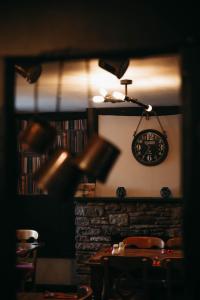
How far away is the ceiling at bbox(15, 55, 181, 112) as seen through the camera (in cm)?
420

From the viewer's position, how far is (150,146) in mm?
6938

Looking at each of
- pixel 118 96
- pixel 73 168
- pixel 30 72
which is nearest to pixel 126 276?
→ pixel 118 96

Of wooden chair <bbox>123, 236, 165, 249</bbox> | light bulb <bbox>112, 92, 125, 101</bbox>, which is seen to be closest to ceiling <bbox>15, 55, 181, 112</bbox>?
light bulb <bbox>112, 92, 125, 101</bbox>

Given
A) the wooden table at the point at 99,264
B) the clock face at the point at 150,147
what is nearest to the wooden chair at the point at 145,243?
the wooden table at the point at 99,264

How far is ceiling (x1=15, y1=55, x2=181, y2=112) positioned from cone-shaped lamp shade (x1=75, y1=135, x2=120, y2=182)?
1.44m

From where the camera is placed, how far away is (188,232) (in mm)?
1745

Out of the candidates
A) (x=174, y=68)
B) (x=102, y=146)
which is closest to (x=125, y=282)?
(x=174, y=68)

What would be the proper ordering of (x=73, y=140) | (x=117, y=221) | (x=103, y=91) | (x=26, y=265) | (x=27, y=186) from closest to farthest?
(x=103, y=91)
(x=26, y=265)
(x=117, y=221)
(x=73, y=140)
(x=27, y=186)

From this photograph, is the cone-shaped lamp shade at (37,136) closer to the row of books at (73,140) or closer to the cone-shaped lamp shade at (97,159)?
the cone-shaped lamp shade at (97,159)

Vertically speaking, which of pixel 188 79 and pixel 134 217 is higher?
pixel 188 79

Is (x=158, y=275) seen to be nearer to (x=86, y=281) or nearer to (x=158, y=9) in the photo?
(x=86, y=281)

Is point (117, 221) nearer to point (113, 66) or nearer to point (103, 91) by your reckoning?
point (103, 91)

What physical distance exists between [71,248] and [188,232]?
5560 millimetres

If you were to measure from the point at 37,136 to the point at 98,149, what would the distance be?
0.89ft
